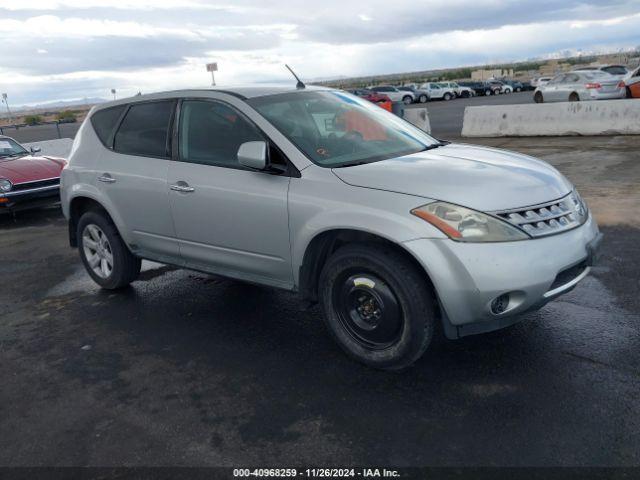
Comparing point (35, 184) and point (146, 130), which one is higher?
point (146, 130)

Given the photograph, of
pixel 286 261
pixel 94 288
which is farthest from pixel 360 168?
pixel 94 288

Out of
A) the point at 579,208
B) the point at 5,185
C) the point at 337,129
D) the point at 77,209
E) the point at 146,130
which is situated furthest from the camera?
the point at 5,185

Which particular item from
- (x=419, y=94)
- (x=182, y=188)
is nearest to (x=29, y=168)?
(x=182, y=188)

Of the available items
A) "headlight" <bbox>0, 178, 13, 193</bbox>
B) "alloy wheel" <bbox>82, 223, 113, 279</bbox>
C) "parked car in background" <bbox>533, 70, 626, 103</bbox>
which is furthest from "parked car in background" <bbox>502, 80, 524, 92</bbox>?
"alloy wheel" <bbox>82, 223, 113, 279</bbox>

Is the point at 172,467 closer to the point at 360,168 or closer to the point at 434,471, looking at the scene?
the point at 434,471

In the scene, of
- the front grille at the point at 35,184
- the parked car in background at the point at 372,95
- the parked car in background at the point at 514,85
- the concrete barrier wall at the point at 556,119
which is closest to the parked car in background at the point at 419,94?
the parked car in background at the point at 372,95

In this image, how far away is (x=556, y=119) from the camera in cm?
1428

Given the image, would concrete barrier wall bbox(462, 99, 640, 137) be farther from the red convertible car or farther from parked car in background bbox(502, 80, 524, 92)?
parked car in background bbox(502, 80, 524, 92)

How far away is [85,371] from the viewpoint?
13.2 feet

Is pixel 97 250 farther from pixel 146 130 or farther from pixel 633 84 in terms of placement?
pixel 633 84

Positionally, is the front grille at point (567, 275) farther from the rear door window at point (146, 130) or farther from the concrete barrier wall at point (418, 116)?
the concrete barrier wall at point (418, 116)

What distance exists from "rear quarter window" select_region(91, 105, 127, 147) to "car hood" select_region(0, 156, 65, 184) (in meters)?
4.66

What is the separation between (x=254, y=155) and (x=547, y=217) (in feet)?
6.01

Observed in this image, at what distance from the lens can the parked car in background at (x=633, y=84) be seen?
61.5 ft
